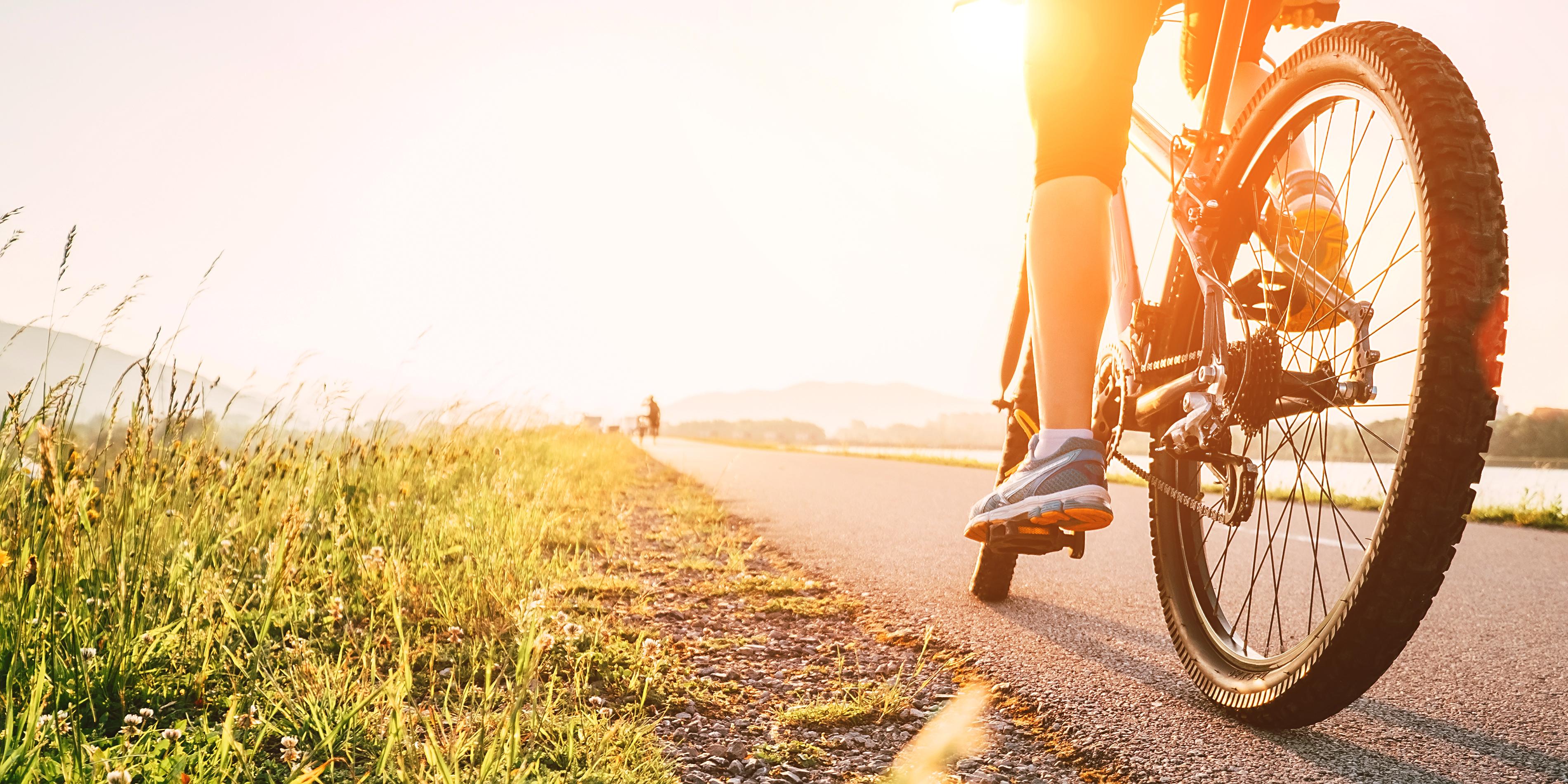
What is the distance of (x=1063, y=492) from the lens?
174 cm

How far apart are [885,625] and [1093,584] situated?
3.71 feet

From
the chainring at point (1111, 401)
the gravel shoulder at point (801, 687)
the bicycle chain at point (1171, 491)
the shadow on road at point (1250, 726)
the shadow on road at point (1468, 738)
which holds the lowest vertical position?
the gravel shoulder at point (801, 687)

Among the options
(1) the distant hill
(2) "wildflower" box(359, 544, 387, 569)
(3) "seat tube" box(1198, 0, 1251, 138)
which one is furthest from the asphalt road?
(1) the distant hill

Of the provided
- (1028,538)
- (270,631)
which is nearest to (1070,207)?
(1028,538)

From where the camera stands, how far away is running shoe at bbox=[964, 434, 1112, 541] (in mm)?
1730

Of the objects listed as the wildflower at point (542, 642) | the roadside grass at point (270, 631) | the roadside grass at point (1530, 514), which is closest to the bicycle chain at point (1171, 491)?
the roadside grass at point (270, 631)

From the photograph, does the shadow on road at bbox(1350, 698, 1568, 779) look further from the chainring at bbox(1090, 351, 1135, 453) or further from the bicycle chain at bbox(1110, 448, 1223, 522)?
the chainring at bbox(1090, 351, 1135, 453)

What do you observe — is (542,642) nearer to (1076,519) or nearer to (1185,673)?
(1076,519)

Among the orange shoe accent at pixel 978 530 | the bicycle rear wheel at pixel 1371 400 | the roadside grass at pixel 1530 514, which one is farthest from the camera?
the roadside grass at pixel 1530 514

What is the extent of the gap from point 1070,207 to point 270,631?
2.10m

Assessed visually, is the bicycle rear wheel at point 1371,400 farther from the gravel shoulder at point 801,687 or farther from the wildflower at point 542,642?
the wildflower at point 542,642

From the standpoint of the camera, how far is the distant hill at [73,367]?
185cm

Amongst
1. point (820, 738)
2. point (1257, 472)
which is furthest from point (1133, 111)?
point (820, 738)

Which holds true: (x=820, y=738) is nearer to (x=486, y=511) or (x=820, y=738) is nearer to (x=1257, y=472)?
(x=1257, y=472)
